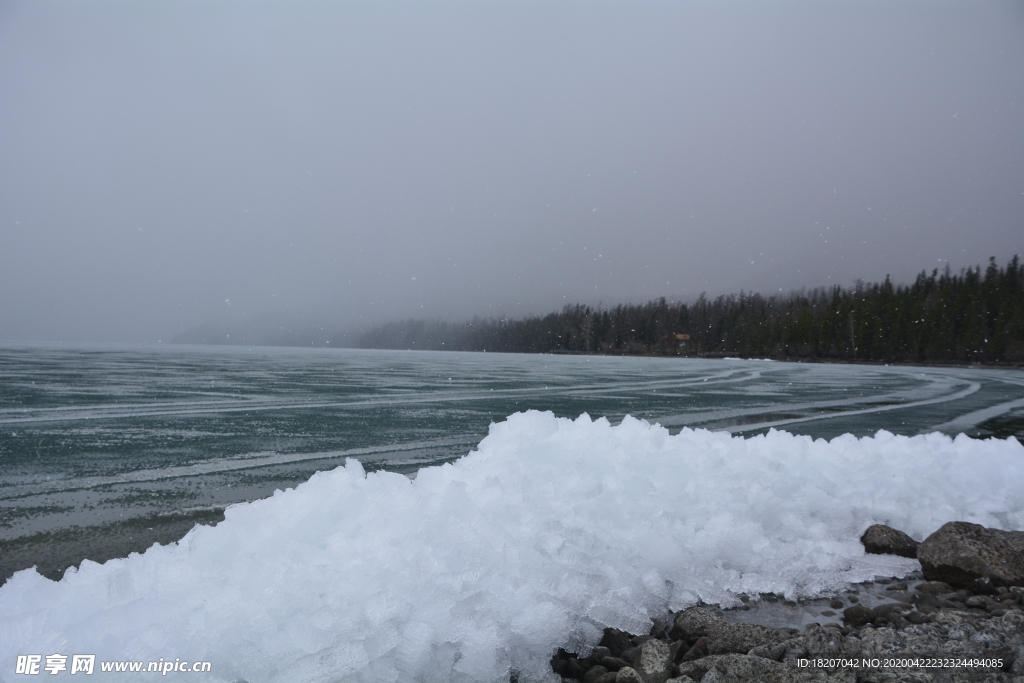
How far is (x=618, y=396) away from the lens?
1872 centimetres

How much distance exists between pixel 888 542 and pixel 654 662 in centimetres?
332

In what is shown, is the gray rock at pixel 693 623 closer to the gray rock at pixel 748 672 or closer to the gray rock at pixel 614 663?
the gray rock at pixel 748 672

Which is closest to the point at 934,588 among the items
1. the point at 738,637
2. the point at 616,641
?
the point at 738,637

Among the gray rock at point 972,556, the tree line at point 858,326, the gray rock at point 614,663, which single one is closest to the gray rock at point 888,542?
the gray rock at point 972,556

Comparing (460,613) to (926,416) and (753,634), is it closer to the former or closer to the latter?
(753,634)

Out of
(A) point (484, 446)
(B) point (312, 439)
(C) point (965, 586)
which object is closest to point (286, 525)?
(A) point (484, 446)

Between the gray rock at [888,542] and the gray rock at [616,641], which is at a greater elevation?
the gray rock at [888,542]

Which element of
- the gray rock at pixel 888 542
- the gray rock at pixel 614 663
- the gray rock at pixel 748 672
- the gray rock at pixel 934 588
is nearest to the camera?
the gray rock at pixel 748 672

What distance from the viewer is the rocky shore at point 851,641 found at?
2.87 m

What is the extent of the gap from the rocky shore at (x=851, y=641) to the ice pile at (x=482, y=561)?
0.61 feet

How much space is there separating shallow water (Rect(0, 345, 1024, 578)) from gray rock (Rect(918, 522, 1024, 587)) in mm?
5632

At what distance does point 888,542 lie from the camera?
4996 mm

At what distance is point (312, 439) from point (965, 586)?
879 cm

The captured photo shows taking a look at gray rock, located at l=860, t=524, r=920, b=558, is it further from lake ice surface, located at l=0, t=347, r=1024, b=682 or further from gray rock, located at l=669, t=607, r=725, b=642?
gray rock, located at l=669, t=607, r=725, b=642
